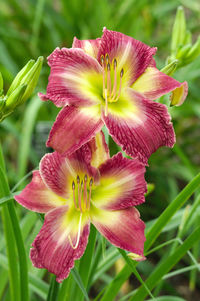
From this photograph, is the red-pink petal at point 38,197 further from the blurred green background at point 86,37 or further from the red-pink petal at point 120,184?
the blurred green background at point 86,37

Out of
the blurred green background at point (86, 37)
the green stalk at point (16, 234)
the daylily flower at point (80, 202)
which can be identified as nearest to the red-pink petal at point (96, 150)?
the daylily flower at point (80, 202)

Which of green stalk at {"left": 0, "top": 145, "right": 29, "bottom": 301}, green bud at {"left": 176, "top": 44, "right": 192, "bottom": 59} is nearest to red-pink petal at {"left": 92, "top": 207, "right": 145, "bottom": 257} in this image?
green stalk at {"left": 0, "top": 145, "right": 29, "bottom": 301}

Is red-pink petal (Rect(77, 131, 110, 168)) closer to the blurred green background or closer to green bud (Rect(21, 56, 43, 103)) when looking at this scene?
green bud (Rect(21, 56, 43, 103))

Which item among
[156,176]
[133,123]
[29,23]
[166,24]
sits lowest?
[156,176]

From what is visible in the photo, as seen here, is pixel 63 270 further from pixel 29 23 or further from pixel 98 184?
pixel 29 23

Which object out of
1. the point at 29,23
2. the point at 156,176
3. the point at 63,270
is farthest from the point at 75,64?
the point at 29,23

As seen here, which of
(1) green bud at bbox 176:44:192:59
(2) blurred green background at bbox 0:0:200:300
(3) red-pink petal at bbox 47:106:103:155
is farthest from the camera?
(2) blurred green background at bbox 0:0:200:300
